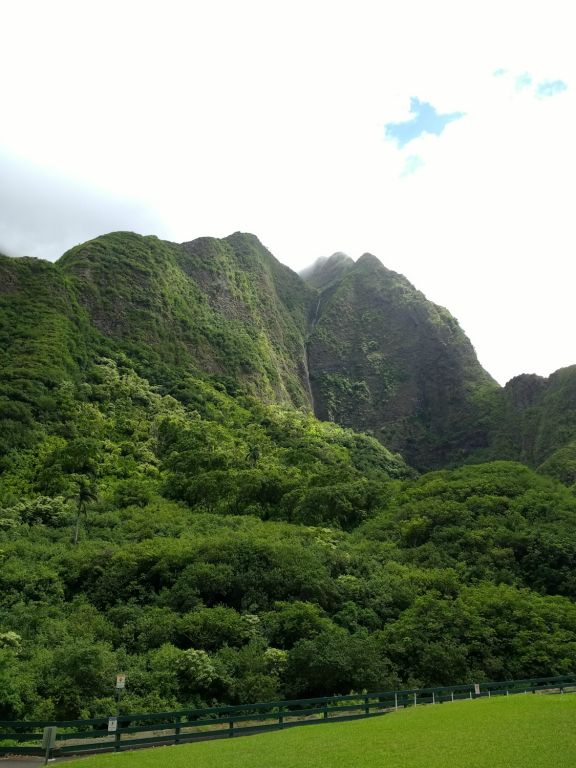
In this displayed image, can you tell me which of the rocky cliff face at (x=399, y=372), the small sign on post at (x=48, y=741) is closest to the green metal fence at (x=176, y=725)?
the small sign on post at (x=48, y=741)

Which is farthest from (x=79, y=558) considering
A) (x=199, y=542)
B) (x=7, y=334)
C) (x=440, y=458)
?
(x=440, y=458)

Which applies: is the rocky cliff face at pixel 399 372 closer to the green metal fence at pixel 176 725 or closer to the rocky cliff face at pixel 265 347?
the rocky cliff face at pixel 265 347

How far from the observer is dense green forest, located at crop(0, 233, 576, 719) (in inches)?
1188

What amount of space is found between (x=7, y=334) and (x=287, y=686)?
238ft

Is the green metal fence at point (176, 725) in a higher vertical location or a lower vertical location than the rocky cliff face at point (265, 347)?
lower

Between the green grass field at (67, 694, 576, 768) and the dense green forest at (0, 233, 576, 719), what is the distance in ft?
30.8

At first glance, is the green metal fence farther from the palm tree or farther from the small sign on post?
the palm tree

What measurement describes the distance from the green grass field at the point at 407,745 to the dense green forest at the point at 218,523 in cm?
939

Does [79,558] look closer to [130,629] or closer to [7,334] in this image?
[130,629]

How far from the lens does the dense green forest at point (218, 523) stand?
1188 inches

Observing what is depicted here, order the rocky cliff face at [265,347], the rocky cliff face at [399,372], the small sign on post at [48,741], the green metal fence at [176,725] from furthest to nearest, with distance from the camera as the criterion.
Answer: the rocky cliff face at [399,372] → the rocky cliff face at [265,347] → the green metal fence at [176,725] → the small sign on post at [48,741]

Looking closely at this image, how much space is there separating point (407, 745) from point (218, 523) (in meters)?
43.6

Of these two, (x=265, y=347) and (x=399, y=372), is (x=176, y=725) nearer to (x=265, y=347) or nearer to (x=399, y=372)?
(x=265, y=347)

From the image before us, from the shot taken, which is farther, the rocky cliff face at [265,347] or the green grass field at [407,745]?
the rocky cliff face at [265,347]
